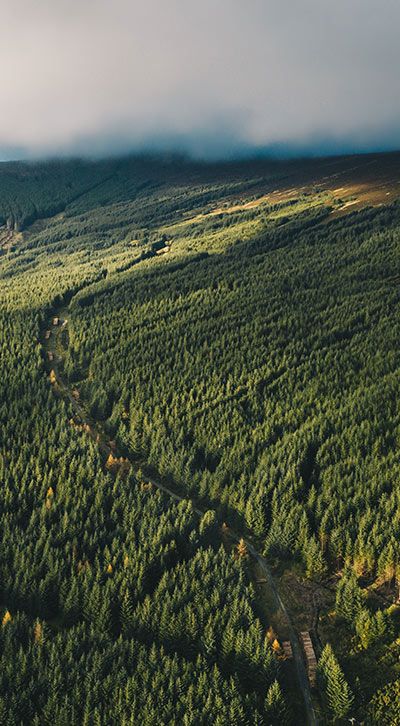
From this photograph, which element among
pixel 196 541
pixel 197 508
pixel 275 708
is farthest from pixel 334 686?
pixel 197 508

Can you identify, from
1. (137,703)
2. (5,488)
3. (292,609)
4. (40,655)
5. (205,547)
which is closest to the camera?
(137,703)

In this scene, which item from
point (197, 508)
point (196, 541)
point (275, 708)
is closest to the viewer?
point (275, 708)

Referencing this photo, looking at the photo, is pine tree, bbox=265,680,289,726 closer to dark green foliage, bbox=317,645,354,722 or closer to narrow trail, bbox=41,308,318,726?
narrow trail, bbox=41,308,318,726

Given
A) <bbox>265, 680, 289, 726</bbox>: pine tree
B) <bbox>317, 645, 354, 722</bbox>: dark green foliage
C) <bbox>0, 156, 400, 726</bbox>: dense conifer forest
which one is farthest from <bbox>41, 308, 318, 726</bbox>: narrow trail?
<bbox>265, 680, 289, 726</bbox>: pine tree

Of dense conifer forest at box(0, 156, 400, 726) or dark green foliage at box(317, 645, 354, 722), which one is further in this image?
dense conifer forest at box(0, 156, 400, 726)

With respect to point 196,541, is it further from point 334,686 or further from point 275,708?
point 334,686

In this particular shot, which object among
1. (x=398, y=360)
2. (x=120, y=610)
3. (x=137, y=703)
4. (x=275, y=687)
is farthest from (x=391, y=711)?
(x=398, y=360)

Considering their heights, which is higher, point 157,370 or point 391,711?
point 157,370

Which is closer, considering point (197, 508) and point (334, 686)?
point (334, 686)

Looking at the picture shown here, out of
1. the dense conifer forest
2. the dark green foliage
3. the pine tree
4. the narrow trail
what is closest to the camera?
the pine tree

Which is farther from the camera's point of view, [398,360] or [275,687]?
[398,360]

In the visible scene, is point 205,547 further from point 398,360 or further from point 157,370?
point 398,360
